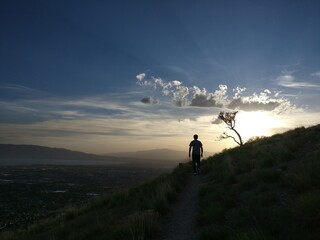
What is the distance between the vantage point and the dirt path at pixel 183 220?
1034cm

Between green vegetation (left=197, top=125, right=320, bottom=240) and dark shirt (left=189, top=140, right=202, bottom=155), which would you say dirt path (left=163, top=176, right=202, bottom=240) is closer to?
green vegetation (left=197, top=125, right=320, bottom=240)

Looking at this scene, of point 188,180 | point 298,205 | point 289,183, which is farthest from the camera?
point 188,180

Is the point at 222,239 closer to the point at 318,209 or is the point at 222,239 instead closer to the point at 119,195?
the point at 318,209

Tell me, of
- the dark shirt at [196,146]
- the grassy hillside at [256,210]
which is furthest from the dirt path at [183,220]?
the dark shirt at [196,146]

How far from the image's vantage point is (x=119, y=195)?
2331 cm

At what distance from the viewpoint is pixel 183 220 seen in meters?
12.0

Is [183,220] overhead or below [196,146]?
below

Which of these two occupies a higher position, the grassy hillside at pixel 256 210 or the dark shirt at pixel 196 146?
the dark shirt at pixel 196 146

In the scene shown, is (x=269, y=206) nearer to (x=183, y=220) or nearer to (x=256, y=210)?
(x=256, y=210)

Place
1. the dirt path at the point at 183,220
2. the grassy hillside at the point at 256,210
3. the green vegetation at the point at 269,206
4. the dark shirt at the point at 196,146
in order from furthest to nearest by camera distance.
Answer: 1. the dark shirt at the point at 196,146
2. the dirt path at the point at 183,220
3. the grassy hillside at the point at 256,210
4. the green vegetation at the point at 269,206

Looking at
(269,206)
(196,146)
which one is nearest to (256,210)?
(269,206)

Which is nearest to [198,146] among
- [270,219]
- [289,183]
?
[289,183]

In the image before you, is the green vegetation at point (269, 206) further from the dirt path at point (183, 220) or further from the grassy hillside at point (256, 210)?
the dirt path at point (183, 220)

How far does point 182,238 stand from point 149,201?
15.5ft
